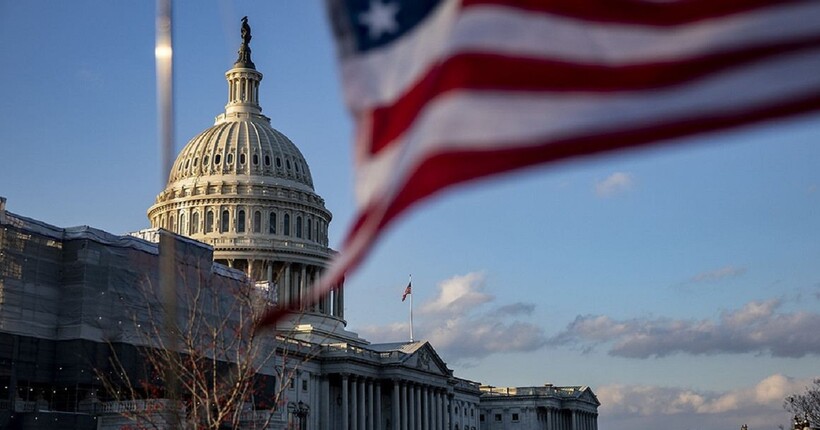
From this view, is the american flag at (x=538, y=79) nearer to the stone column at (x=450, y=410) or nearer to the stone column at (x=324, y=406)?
the stone column at (x=324, y=406)

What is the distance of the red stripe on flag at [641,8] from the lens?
6.39 m

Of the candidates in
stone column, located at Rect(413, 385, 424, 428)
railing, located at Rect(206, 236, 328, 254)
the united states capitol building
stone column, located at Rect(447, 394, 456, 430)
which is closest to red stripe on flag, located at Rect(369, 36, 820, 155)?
the united states capitol building

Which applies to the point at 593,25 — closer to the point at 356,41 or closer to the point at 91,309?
the point at 356,41

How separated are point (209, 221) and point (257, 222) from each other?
540 cm

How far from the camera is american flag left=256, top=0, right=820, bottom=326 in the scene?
20.2ft

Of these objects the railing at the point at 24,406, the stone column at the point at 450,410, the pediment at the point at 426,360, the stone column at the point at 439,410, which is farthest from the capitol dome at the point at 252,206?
the railing at the point at 24,406

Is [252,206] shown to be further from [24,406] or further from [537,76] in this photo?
[537,76]

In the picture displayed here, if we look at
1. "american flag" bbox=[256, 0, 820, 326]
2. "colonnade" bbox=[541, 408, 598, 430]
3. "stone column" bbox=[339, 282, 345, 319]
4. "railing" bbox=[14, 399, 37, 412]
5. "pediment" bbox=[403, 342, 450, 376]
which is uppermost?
"stone column" bbox=[339, 282, 345, 319]

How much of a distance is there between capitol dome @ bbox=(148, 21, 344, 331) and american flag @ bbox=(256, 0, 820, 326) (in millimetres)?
114877

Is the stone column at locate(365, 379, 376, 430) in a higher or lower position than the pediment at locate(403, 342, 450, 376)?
lower

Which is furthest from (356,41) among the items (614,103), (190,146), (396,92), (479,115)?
(190,146)

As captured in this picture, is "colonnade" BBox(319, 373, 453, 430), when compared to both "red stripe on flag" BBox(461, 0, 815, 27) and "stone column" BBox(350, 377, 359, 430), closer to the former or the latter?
"stone column" BBox(350, 377, 359, 430)

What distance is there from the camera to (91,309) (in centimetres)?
6812

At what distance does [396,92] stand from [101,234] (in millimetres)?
65644
